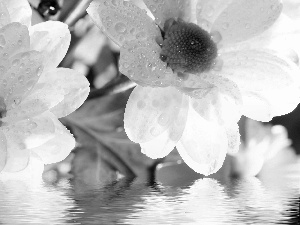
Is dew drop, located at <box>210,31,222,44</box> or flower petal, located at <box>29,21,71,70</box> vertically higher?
dew drop, located at <box>210,31,222,44</box>

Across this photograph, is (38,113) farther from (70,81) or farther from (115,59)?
(115,59)

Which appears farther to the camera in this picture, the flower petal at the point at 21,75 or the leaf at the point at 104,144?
the leaf at the point at 104,144

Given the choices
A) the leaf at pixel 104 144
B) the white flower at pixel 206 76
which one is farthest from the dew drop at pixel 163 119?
the leaf at pixel 104 144

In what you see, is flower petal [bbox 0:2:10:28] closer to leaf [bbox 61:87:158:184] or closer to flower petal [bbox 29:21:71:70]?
flower petal [bbox 29:21:71:70]

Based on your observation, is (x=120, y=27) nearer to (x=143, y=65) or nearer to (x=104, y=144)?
(x=143, y=65)

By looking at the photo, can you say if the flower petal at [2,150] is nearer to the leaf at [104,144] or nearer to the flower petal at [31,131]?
the flower petal at [31,131]

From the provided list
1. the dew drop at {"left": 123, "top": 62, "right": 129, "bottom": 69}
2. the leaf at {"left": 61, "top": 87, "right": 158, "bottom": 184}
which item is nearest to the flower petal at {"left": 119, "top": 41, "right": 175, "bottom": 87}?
the dew drop at {"left": 123, "top": 62, "right": 129, "bottom": 69}
